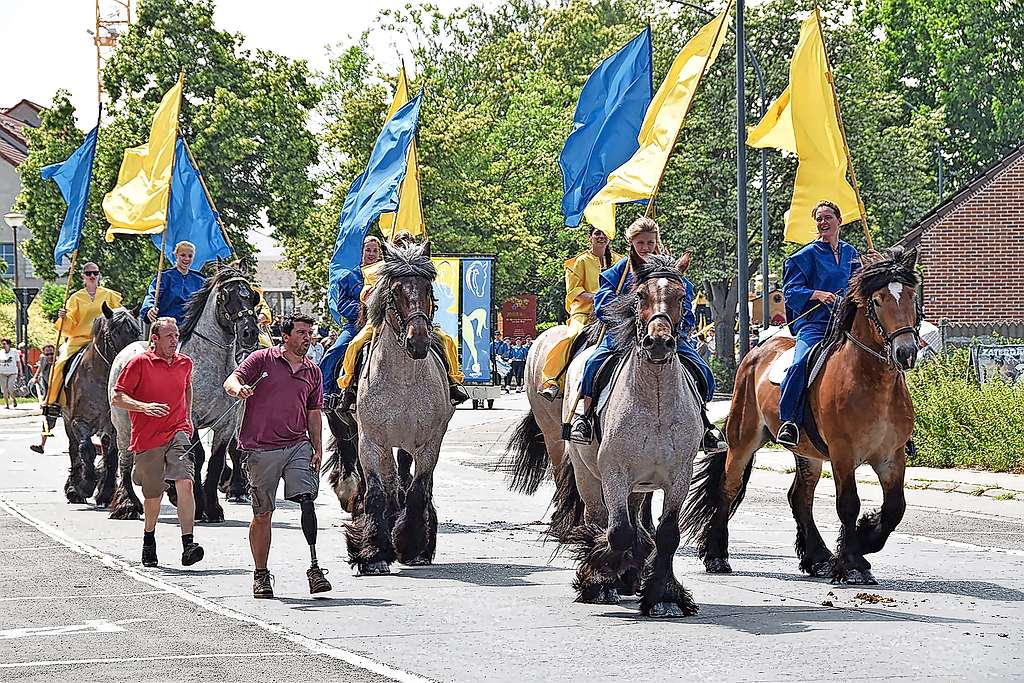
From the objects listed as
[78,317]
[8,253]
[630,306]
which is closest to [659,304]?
[630,306]

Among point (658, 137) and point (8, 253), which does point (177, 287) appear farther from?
point (8, 253)

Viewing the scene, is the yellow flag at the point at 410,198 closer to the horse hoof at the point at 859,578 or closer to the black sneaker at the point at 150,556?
the black sneaker at the point at 150,556

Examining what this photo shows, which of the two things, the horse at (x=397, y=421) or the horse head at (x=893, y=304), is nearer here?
the horse head at (x=893, y=304)

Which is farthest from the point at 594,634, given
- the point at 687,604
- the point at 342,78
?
the point at 342,78

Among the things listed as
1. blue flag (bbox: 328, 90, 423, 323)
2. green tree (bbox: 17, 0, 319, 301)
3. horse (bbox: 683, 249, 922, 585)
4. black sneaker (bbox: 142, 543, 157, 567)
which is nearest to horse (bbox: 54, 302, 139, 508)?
blue flag (bbox: 328, 90, 423, 323)

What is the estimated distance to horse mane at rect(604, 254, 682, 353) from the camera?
401 inches

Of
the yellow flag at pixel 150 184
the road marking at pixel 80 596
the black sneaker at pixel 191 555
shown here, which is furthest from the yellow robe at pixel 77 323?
the road marking at pixel 80 596

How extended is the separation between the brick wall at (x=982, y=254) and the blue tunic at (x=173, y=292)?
26.1m

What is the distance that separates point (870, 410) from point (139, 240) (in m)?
45.6

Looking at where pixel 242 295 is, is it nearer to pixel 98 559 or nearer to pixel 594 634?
pixel 98 559

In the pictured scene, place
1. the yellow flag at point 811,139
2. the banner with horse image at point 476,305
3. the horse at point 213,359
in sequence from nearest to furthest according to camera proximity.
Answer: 1. the yellow flag at point 811,139
2. the horse at point 213,359
3. the banner with horse image at point 476,305

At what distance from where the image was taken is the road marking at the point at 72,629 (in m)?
9.71

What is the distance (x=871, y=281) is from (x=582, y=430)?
99.6 inches

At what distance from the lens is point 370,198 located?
16.0 metres
